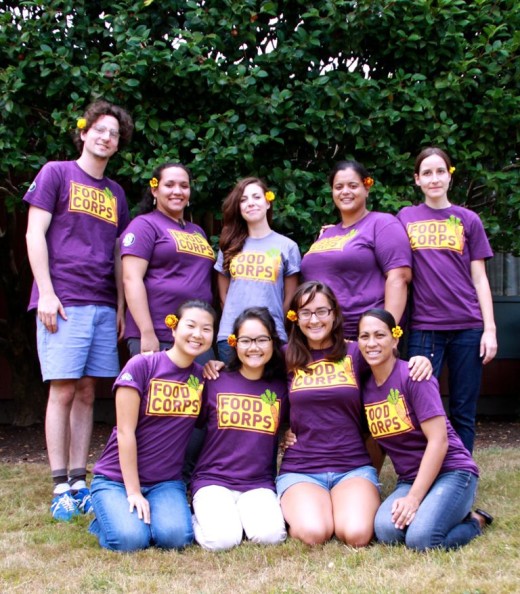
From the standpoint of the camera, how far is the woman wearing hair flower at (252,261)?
445cm

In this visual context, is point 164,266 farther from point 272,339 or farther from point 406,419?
point 406,419

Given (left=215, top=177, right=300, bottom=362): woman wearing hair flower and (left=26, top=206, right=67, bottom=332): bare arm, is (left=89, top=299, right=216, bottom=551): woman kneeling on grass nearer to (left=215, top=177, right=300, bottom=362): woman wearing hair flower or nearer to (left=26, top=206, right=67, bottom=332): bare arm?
(left=215, top=177, right=300, bottom=362): woman wearing hair flower

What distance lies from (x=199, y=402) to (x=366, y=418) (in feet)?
3.02

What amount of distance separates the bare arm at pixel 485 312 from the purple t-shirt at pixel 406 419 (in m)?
0.54

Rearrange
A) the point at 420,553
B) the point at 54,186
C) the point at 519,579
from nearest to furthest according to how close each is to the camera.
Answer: the point at 519,579
the point at 420,553
the point at 54,186

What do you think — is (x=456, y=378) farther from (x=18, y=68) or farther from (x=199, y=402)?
(x=18, y=68)

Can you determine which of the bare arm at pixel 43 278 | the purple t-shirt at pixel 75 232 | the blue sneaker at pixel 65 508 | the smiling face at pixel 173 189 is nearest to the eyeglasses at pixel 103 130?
the purple t-shirt at pixel 75 232

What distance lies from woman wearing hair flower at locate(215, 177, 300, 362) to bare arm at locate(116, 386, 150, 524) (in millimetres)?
688

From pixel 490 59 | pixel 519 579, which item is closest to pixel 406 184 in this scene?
pixel 490 59

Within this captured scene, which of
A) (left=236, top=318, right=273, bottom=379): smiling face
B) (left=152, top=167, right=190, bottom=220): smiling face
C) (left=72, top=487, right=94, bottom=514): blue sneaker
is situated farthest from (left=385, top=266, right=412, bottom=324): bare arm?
(left=72, top=487, right=94, bottom=514): blue sneaker

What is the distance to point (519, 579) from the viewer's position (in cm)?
319

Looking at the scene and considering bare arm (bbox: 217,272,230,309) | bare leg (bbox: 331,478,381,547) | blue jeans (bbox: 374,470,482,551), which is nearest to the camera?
blue jeans (bbox: 374,470,482,551)

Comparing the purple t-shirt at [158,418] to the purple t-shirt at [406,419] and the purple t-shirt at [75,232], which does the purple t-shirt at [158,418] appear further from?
the purple t-shirt at [406,419]

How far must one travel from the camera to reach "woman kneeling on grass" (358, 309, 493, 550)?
369 cm
